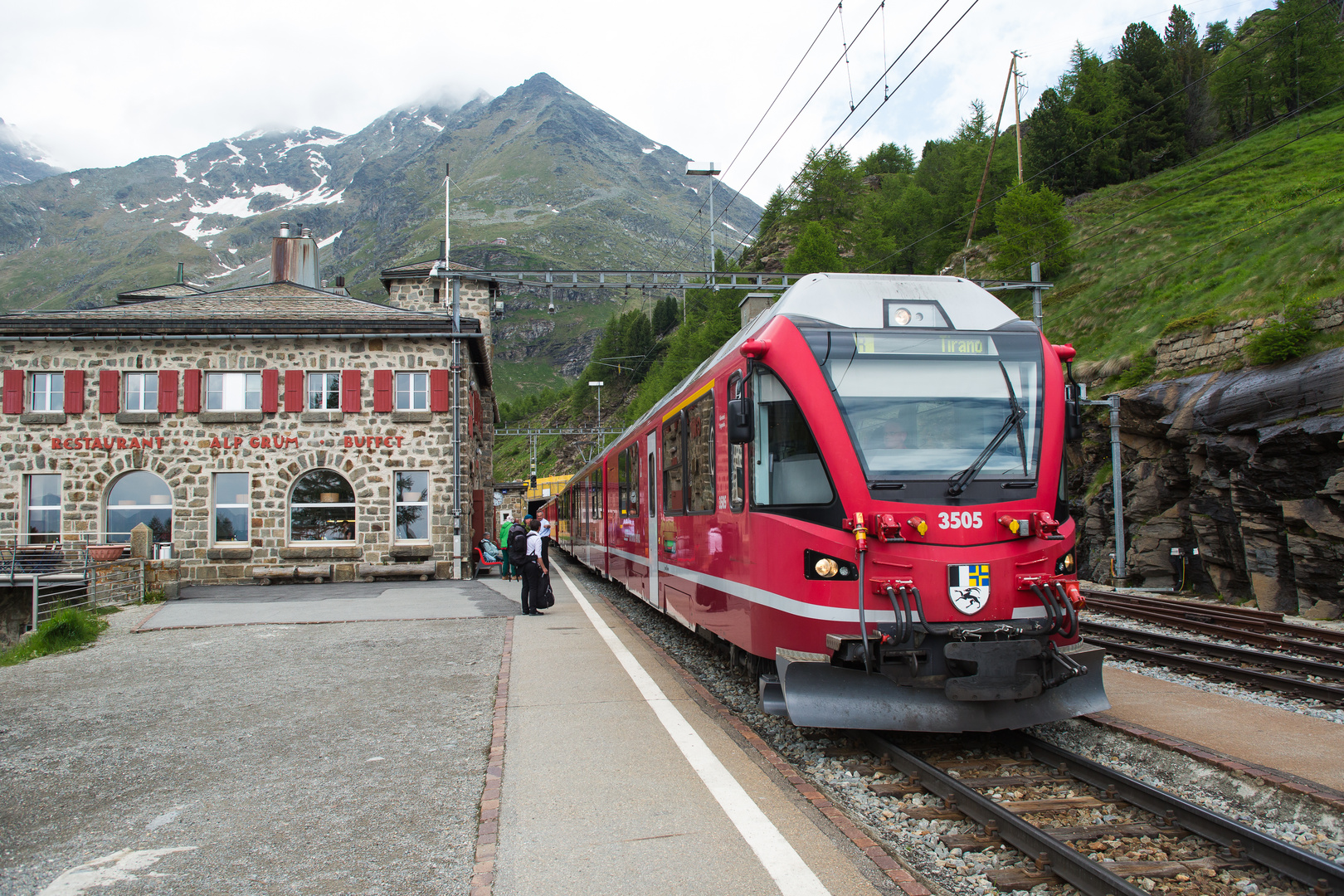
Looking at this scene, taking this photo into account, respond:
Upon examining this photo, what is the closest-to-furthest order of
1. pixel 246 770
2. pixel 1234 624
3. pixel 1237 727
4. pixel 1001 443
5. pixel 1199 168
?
pixel 246 770, pixel 1001 443, pixel 1237 727, pixel 1234 624, pixel 1199 168

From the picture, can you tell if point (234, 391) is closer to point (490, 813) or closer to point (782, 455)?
point (782, 455)

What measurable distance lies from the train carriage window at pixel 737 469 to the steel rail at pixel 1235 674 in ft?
14.4

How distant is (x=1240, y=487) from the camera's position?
53.1 ft

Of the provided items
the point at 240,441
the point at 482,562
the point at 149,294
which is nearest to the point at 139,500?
the point at 240,441

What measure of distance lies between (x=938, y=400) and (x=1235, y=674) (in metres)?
5.01

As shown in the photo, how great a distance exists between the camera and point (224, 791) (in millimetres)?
5137

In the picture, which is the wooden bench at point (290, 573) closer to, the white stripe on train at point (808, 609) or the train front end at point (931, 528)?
the white stripe on train at point (808, 609)

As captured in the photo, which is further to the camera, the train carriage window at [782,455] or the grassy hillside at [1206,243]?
the grassy hillside at [1206,243]

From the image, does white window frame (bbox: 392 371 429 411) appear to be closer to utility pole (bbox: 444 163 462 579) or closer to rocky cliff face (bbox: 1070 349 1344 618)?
utility pole (bbox: 444 163 462 579)

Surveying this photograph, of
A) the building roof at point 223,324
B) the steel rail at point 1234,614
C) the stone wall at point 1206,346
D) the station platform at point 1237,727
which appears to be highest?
the building roof at point 223,324

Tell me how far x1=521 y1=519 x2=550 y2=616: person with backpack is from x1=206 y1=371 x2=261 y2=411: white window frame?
1212 centimetres

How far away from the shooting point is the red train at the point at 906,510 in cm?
550

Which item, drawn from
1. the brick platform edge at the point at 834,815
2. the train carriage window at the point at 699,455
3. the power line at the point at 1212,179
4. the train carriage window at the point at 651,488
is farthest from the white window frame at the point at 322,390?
the power line at the point at 1212,179

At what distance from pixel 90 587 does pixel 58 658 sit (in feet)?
17.5
